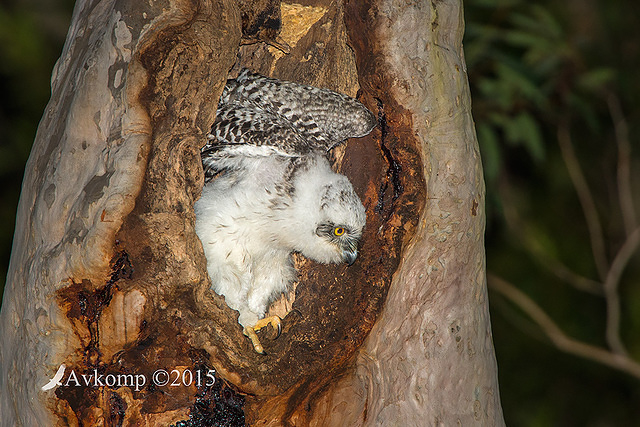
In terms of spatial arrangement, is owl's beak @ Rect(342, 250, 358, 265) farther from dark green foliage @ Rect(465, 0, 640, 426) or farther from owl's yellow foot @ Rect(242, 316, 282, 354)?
dark green foliage @ Rect(465, 0, 640, 426)

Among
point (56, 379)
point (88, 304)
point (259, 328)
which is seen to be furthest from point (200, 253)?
point (259, 328)

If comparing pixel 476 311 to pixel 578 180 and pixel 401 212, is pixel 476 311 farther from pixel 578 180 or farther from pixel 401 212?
pixel 578 180

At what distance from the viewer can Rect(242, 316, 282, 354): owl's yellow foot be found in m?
2.36

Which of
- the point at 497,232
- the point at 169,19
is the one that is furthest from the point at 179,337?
the point at 497,232

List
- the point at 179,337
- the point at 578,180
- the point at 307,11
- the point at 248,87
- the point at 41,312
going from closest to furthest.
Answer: the point at 41,312
the point at 179,337
the point at 248,87
the point at 307,11
the point at 578,180

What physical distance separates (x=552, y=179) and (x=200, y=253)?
21.1 ft

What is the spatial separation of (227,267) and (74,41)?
1.15 metres

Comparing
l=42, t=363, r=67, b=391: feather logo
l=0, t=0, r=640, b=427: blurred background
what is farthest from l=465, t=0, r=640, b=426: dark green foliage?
l=42, t=363, r=67, b=391: feather logo

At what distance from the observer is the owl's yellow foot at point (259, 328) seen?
2364 mm

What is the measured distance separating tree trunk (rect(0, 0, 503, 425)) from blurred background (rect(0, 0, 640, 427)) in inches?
83.4

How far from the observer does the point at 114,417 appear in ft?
7.18

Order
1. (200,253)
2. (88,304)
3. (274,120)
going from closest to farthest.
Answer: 1. (88,304)
2. (200,253)
3. (274,120)

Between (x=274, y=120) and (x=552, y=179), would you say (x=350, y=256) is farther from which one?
(x=552, y=179)

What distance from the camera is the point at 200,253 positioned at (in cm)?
209
